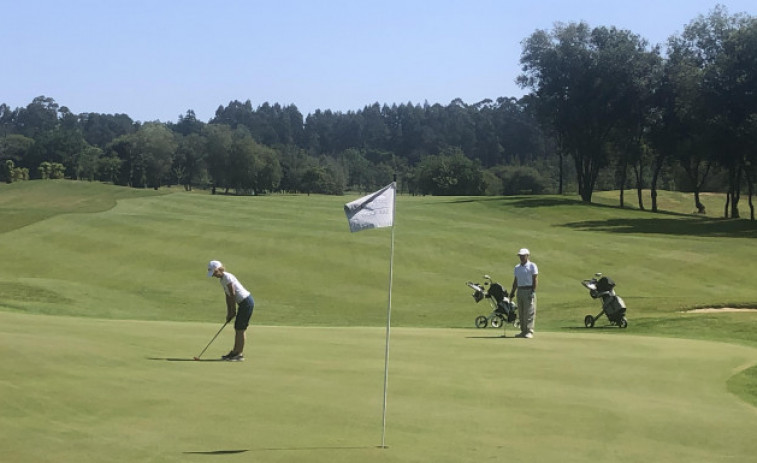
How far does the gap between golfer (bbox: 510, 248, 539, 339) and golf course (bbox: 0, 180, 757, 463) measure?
483 millimetres

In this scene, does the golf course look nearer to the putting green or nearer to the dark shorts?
the putting green

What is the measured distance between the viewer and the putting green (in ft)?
33.6

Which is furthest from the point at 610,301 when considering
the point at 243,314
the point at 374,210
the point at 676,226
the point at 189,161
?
the point at 189,161

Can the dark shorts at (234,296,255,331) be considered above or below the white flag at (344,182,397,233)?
below

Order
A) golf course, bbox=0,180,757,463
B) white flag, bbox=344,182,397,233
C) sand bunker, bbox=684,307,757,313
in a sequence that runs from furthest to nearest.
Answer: sand bunker, bbox=684,307,757,313, white flag, bbox=344,182,397,233, golf course, bbox=0,180,757,463

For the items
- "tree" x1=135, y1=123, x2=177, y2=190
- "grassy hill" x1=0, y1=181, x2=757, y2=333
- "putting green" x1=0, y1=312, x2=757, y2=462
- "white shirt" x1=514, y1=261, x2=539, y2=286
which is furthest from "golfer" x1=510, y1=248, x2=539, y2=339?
"tree" x1=135, y1=123, x2=177, y2=190

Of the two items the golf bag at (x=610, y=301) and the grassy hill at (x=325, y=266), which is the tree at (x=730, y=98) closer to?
the grassy hill at (x=325, y=266)

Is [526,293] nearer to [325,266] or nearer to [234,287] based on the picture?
[234,287]

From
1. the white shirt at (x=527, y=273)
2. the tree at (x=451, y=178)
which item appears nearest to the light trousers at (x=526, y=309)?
the white shirt at (x=527, y=273)

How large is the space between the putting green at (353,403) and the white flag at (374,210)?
2.45m

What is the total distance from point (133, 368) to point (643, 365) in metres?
9.27

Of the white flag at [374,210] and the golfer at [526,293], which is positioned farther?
the golfer at [526,293]

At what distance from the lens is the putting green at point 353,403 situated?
10242 mm

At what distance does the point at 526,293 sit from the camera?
78.8 ft
